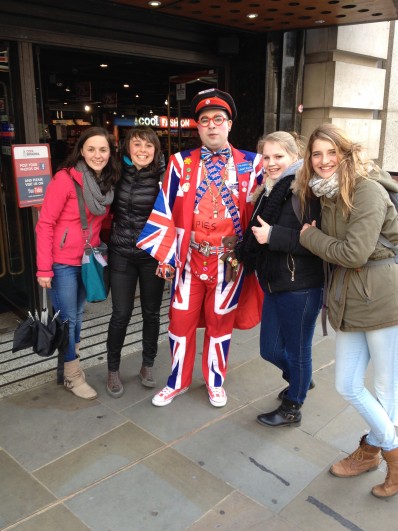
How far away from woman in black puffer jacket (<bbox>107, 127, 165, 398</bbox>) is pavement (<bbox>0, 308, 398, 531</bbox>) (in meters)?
0.42

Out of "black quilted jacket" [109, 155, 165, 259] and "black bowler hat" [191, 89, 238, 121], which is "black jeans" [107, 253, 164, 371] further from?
"black bowler hat" [191, 89, 238, 121]

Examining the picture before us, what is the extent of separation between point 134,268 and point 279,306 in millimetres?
1022

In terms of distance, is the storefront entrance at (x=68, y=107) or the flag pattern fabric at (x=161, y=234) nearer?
the flag pattern fabric at (x=161, y=234)

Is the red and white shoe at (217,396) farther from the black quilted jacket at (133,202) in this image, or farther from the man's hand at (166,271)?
the black quilted jacket at (133,202)

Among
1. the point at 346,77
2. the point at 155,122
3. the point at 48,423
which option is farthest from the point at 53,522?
the point at 155,122

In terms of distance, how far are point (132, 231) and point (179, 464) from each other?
1443 millimetres

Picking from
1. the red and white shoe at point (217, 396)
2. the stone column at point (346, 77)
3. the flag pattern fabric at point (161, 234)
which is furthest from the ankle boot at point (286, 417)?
the stone column at point (346, 77)

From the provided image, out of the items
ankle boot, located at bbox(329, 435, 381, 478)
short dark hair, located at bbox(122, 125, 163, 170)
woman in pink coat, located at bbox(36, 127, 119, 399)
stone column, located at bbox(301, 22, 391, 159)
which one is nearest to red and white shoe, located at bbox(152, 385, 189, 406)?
woman in pink coat, located at bbox(36, 127, 119, 399)

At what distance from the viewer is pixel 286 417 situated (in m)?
2.99

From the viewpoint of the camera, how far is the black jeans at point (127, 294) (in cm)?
319

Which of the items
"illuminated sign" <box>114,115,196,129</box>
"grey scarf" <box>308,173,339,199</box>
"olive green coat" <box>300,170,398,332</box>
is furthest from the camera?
"illuminated sign" <box>114,115,196,129</box>

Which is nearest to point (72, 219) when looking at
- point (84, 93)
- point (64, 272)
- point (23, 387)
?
point (64, 272)

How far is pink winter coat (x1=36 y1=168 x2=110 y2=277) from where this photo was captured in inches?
115

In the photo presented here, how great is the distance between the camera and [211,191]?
2971mm
